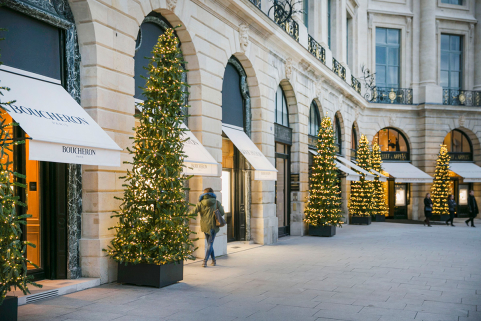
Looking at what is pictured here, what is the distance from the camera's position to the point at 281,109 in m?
18.2

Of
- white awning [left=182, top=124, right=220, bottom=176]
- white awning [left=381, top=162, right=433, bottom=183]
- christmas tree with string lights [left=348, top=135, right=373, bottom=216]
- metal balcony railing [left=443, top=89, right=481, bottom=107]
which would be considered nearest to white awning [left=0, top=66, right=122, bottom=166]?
white awning [left=182, top=124, right=220, bottom=176]

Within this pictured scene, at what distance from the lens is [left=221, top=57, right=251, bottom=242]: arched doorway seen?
14480 mm

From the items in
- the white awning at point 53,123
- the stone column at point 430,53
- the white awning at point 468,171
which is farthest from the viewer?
the stone column at point 430,53

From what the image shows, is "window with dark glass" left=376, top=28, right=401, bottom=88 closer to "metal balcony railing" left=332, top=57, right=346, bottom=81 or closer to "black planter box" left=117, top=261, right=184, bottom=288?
"metal balcony railing" left=332, top=57, right=346, bottom=81

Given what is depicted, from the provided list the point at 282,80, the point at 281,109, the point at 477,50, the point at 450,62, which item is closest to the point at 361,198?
the point at 281,109

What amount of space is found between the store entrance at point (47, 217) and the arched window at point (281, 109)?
10458 mm

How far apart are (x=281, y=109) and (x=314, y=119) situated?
13.0 feet

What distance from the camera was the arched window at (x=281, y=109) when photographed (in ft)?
58.5

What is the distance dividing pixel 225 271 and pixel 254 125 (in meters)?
6.44

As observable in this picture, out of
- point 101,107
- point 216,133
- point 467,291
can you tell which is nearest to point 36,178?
point 101,107

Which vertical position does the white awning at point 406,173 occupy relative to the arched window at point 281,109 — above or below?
below

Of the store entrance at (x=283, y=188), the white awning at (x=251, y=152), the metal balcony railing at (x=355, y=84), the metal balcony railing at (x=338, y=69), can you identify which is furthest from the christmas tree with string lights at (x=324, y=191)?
the metal balcony railing at (x=355, y=84)

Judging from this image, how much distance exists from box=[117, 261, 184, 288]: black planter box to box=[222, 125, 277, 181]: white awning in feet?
18.7

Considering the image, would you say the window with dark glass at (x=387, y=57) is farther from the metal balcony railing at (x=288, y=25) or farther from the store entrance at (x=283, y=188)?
the store entrance at (x=283, y=188)
